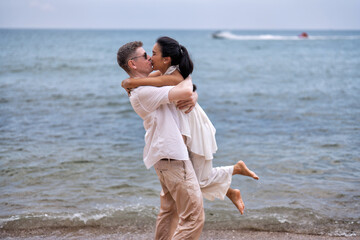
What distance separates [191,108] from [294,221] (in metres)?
2.51

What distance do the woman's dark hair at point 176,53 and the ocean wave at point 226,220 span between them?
7.77 ft

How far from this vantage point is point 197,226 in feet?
11.3

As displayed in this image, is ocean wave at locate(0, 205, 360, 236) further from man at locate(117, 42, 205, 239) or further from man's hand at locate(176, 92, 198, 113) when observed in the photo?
man's hand at locate(176, 92, 198, 113)

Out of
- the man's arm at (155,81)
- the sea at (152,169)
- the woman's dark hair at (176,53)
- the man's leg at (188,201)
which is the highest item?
the woman's dark hair at (176,53)

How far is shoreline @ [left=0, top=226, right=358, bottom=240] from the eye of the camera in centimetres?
477

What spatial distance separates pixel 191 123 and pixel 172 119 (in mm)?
238

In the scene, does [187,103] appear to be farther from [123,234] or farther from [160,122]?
[123,234]

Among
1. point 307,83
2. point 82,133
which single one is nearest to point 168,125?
point 82,133

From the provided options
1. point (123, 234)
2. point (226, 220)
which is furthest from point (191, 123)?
point (226, 220)

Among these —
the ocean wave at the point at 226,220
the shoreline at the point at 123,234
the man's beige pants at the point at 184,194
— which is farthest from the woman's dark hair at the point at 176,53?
the ocean wave at the point at 226,220

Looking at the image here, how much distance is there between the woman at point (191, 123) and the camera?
11.1ft

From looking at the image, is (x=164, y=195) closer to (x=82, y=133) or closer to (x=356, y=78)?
(x=82, y=133)

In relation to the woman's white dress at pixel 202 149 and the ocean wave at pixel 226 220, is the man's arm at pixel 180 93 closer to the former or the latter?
the woman's white dress at pixel 202 149

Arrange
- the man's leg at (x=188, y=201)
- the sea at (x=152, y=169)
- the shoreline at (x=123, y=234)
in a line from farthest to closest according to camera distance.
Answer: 1. the sea at (x=152, y=169)
2. the shoreline at (x=123, y=234)
3. the man's leg at (x=188, y=201)
